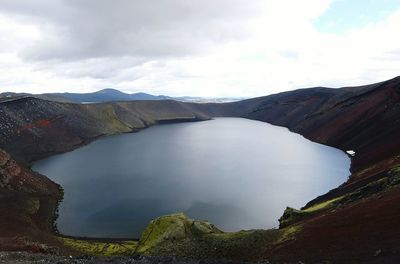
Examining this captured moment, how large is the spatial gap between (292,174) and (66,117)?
397 feet

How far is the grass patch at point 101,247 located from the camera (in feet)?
154

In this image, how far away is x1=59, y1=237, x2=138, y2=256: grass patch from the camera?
47.1m

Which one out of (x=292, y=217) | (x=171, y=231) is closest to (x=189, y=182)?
(x=292, y=217)

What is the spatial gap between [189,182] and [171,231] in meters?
45.0

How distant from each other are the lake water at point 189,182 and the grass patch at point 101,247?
213 inches

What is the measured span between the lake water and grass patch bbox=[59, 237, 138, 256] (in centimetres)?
540

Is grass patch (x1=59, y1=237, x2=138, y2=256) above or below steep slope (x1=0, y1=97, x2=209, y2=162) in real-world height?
below

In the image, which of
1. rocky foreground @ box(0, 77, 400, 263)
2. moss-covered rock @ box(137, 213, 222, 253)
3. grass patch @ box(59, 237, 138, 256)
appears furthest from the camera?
grass patch @ box(59, 237, 138, 256)

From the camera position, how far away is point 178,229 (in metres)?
44.5

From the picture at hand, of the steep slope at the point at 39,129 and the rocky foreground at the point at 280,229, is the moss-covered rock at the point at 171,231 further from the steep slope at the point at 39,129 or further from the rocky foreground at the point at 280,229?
the steep slope at the point at 39,129

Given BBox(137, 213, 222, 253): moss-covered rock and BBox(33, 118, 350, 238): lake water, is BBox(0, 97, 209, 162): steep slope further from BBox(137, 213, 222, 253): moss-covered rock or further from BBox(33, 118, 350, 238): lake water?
BBox(137, 213, 222, 253): moss-covered rock

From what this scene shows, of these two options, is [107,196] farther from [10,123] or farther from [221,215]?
[10,123]

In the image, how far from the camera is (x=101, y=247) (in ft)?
164

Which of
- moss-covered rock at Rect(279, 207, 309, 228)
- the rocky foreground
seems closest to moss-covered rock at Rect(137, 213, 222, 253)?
the rocky foreground
